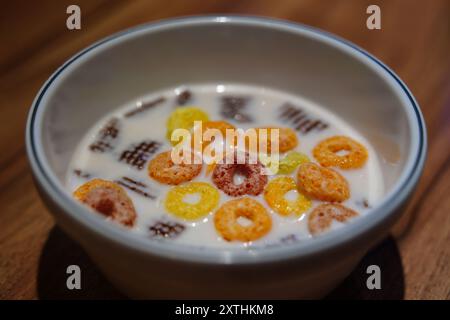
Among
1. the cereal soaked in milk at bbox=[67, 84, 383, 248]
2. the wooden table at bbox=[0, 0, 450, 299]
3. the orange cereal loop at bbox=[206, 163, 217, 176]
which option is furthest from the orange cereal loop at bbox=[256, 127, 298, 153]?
the wooden table at bbox=[0, 0, 450, 299]

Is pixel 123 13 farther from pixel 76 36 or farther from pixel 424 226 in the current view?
pixel 424 226

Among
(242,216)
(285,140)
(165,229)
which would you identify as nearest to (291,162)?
(285,140)

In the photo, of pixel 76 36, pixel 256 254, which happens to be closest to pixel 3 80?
pixel 76 36

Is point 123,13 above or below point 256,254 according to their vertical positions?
above

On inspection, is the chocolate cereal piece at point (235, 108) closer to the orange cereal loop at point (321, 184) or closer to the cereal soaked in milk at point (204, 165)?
the cereal soaked in milk at point (204, 165)

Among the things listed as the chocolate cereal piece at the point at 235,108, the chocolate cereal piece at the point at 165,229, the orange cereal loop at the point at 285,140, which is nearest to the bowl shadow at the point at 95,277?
the chocolate cereal piece at the point at 165,229

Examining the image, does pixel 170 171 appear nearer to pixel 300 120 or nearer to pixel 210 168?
pixel 210 168
